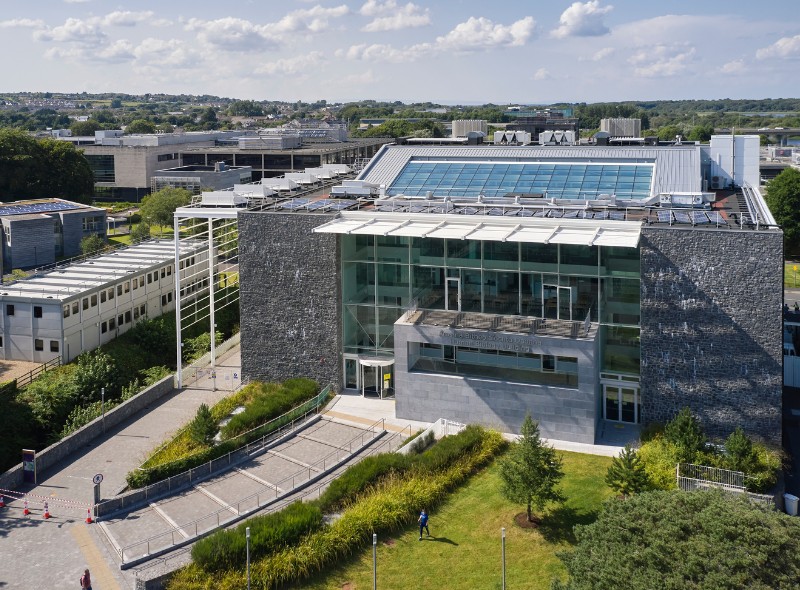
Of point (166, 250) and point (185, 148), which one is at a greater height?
point (185, 148)

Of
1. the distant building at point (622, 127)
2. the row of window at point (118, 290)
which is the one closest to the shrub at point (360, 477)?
the row of window at point (118, 290)

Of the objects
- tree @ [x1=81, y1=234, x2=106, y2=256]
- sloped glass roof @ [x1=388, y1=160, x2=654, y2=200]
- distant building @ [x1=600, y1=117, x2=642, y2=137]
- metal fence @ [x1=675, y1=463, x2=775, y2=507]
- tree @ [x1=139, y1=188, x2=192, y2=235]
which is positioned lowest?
metal fence @ [x1=675, y1=463, x2=775, y2=507]

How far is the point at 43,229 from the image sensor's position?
73.3m

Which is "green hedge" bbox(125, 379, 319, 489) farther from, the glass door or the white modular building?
the white modular building

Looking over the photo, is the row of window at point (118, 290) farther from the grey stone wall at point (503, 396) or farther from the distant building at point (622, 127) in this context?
the distant building at point (622, 127)

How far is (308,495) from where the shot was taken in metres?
31.9

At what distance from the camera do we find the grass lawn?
2597 centimetres

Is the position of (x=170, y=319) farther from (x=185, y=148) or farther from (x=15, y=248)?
(x=185, y=148)

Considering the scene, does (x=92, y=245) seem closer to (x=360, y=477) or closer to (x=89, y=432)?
(x=89, y=432)

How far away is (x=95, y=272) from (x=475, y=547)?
35636 millimetres

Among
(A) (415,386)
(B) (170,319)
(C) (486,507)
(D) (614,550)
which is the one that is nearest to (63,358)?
(B) (170,319)

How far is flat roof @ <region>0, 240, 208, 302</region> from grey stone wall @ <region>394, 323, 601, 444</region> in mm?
21288

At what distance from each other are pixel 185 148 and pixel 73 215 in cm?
5501

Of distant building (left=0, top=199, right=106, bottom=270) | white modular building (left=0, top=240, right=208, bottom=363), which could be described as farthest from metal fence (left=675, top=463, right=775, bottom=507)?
distant building (left=0, top=199, right=106, bottom=270)
